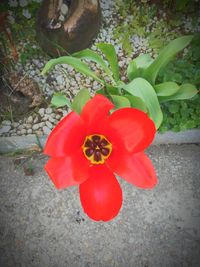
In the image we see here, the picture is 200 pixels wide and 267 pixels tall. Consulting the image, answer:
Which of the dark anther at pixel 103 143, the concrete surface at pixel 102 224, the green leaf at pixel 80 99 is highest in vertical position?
the green leaf at pixel 80 99

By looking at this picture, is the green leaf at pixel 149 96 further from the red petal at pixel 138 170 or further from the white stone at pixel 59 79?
the white stone at pixel 59 79

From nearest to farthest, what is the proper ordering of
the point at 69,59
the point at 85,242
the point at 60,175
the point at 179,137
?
the point at 60,175 < the point at 69,59 < the point at 85,242 < the point at 179,137

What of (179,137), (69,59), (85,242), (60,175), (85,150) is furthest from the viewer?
(179,137)

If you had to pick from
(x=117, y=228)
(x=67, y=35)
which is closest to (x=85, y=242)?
(x=117, y=228)

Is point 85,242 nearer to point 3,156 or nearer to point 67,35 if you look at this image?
point 3,156

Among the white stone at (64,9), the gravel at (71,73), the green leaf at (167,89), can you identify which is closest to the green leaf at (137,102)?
the green leaf at (167,89)

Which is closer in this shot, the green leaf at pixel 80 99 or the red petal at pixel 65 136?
the red petal at pixel 65 136

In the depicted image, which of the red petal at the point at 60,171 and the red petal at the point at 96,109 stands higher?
the red petal at the point at 96,109

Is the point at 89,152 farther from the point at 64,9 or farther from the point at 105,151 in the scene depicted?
the point at 64,9
